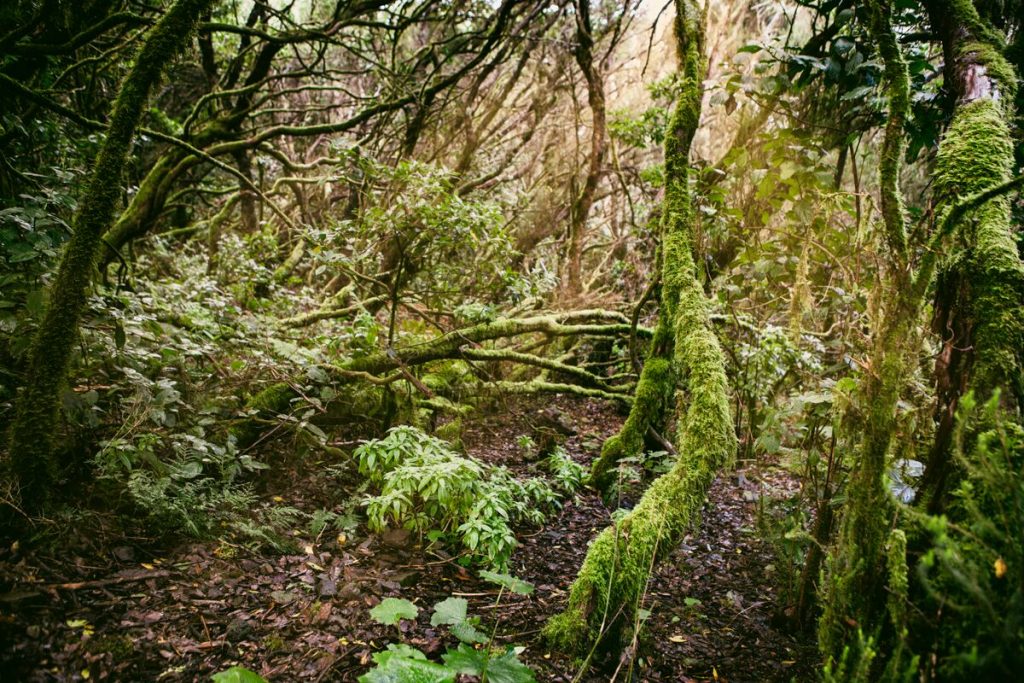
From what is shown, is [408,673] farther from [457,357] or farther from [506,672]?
[457,357]

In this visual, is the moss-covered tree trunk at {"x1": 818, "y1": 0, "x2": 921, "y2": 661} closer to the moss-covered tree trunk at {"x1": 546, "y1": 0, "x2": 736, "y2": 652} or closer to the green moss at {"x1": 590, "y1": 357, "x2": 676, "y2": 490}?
the moss-covered tree trunk at {"x1": 546, "y1": 0, "x2": 736, "y2": 652}

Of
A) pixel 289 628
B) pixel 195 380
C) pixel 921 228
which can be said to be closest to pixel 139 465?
pixel 195 380

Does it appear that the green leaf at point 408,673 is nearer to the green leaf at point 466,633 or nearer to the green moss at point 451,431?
the green leaf at point 466,633

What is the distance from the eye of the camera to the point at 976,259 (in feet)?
5.01

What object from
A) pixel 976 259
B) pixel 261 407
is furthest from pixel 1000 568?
pixel 261 407

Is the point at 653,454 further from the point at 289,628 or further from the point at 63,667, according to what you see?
the point at 63,667

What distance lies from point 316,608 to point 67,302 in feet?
6.74

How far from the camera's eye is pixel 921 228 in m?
1.75

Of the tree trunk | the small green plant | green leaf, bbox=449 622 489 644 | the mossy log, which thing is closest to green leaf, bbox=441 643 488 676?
the small green plant

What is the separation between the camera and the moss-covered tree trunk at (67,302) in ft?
7.49

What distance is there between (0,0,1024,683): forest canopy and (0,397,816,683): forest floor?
2cm

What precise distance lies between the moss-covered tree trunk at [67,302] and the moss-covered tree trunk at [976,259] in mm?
3662

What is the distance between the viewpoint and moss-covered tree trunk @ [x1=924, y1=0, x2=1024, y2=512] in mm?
1432

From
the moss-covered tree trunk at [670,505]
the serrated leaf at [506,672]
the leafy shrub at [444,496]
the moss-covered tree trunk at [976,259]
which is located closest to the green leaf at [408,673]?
the serrated leaf at [506,672]
